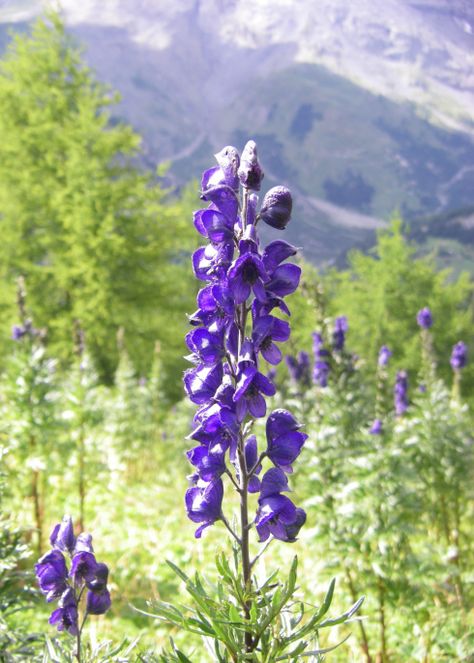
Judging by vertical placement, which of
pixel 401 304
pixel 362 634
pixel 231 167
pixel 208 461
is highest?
pixel 401 304

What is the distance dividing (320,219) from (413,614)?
185319 mm

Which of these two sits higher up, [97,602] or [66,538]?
[66,538]

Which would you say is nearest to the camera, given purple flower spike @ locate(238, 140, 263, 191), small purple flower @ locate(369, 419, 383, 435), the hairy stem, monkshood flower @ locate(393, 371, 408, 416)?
purple flower spike @ locate(238, 140, 263, 191)

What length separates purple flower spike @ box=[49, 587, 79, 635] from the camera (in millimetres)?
1952

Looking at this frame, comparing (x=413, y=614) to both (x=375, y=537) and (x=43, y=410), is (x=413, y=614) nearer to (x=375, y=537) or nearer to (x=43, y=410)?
(x=375, y=537)

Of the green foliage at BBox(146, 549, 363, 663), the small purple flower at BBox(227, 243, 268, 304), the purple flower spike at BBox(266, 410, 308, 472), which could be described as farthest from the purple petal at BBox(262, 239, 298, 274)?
the green foliage at BBox(146, 549, 363, 663)

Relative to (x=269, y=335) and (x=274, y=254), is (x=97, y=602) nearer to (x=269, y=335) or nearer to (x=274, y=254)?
(x=269, y=335)

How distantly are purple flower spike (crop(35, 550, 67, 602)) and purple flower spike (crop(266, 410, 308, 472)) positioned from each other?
36.6 inches

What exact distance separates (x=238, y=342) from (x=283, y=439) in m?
0.36

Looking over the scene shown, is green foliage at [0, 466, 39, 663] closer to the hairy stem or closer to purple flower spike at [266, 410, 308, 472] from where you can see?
purple flower spike at [266, 410, 308, 472]

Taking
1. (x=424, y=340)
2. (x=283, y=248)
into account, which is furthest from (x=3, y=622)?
(x=424, y=340)

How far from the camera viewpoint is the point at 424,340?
5238 mm

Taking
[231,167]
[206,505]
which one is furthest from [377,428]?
[231,167]

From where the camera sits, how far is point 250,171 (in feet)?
5.33
